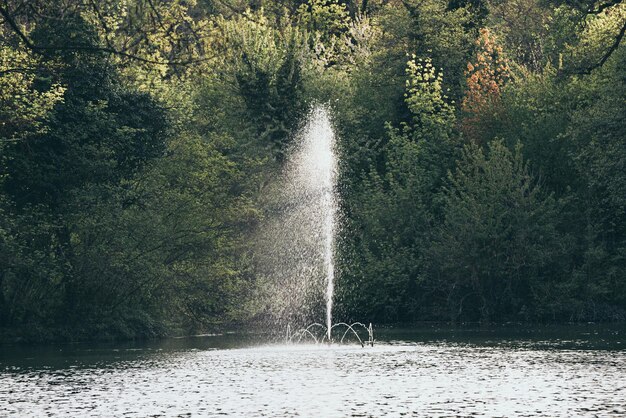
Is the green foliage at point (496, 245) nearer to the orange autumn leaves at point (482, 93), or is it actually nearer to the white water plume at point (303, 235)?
the orange autumn leaves at point (482, 93)

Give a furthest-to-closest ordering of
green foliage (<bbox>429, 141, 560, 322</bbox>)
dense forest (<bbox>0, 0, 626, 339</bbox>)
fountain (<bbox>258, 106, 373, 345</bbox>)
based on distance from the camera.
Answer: fountain (<bbox>258, 106, 373, 345</bbox>) < green foliage (<bbox>429, 141, 560, 322</bbox>) < dense forest (<bbox>0, 0, 626, 339</bbox>)

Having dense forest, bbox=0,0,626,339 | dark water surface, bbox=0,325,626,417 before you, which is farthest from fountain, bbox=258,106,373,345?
dark water surface, bbox=0,325,626,417

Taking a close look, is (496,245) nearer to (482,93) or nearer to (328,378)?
(482,93)

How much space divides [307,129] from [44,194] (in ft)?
83.6

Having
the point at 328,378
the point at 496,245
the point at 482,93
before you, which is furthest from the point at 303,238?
the point at 328,378

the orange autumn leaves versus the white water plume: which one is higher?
the orange autumn leaves

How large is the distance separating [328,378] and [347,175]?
152ft

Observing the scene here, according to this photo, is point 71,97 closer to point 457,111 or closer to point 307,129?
point 307,129

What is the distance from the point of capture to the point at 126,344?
204 ft

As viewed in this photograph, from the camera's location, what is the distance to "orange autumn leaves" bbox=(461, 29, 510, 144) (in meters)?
86.2

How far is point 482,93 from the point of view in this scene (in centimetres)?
8775

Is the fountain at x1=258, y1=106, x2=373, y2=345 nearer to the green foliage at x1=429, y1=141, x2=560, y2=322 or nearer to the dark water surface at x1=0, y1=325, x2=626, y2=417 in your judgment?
the green foliage at x1=429, y1=141, x2=560, y2=322

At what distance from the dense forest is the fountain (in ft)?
3.51

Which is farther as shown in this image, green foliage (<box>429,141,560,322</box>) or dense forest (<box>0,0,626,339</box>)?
green foliage (<box>429,141,560,322</box>)
